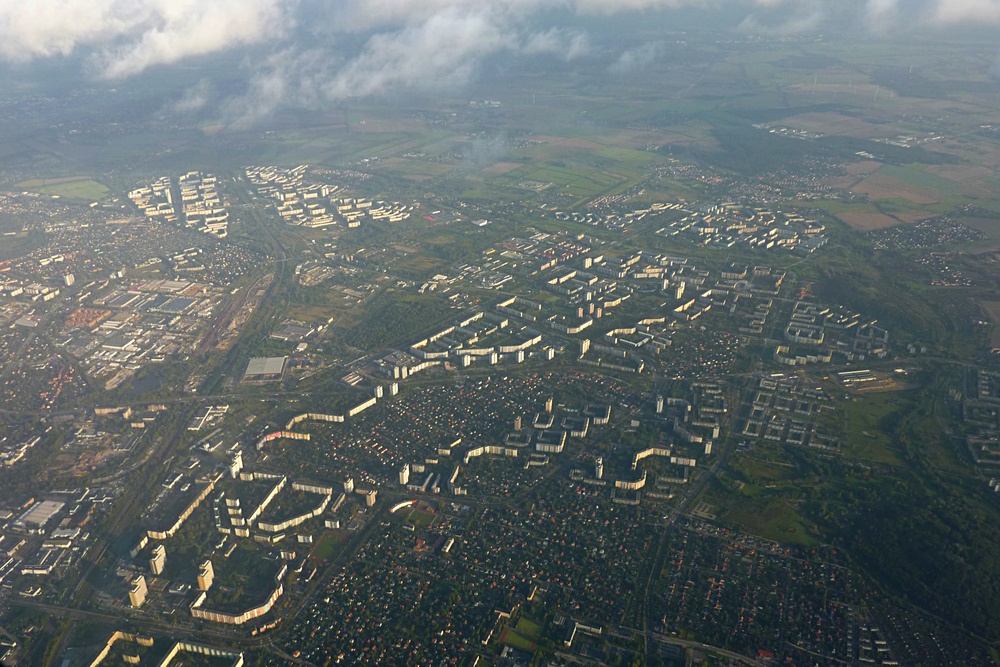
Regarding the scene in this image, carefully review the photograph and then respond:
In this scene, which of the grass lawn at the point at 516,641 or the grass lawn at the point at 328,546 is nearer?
the grass lawn at the point at 516,641

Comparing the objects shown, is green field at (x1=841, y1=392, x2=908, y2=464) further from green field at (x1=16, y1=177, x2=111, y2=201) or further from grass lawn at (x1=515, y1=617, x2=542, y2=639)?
green field at (x1=16, y1=177, x2=111, y2=201)

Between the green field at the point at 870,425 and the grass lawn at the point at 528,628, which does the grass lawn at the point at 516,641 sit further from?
the green field at the point at 870,425

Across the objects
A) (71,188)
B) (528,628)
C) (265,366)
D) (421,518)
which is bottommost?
(71,188)

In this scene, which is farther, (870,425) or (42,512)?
(870,425)

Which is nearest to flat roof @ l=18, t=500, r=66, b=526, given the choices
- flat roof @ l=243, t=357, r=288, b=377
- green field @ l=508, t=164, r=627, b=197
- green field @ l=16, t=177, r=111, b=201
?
flat roof @ l=243, t=357, r=288, b=377

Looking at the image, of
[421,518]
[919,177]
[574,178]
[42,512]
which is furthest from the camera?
[574,178]

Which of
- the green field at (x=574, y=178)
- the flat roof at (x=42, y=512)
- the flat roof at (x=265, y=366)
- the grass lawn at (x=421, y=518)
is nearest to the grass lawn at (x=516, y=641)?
the grass lawn at (x=421, y=518)

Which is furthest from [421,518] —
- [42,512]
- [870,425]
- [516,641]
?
[870,425]

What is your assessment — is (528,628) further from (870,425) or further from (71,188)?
(71,188)
